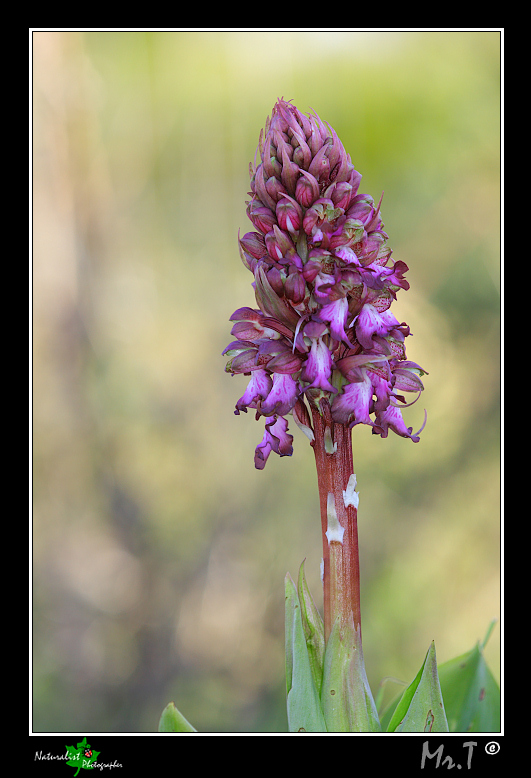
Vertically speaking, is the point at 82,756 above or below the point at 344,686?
below

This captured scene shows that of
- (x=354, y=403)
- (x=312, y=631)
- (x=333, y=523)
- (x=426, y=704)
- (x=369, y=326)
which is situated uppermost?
(x=369, y=326)

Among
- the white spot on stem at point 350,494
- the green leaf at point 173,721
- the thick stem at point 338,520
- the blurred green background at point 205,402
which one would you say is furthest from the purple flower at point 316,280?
the blurred green background at point 205,402

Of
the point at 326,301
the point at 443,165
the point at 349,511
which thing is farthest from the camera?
the point at 443,165

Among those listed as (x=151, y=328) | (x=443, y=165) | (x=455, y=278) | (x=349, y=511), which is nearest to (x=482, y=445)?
(x=455, y=278)

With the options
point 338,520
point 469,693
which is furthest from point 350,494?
point 469,693

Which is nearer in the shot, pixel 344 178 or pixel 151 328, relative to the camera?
pixel 344 178

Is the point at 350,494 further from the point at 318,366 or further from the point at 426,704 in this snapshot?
the point at 426,704

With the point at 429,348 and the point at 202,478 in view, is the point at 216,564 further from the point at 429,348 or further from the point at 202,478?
the point at 429,348
